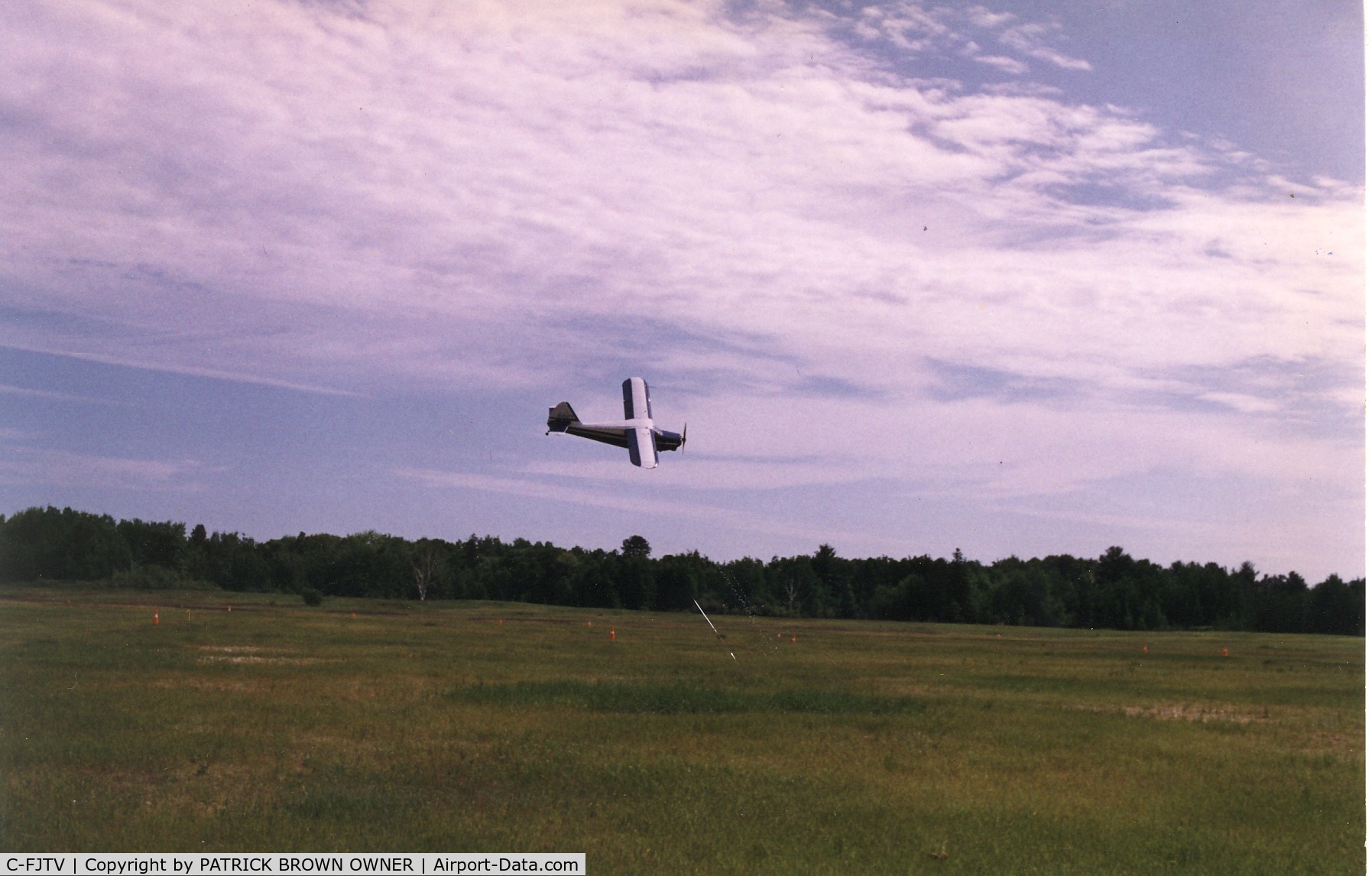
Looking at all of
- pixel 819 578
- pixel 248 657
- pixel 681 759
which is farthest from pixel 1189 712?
pixel 819 578

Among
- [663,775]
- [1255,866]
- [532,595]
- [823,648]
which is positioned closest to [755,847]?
[663,775]

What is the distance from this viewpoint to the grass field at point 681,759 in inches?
589

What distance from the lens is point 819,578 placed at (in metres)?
66.1

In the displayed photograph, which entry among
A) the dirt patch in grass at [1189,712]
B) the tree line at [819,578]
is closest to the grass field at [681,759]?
the dirt patch in grass at [1189,712]

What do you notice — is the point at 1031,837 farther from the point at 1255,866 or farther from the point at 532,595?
the point at 532,595

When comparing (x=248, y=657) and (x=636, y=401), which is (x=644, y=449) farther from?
(x=248, y=657)

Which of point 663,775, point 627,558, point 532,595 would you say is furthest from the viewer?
point 532,595

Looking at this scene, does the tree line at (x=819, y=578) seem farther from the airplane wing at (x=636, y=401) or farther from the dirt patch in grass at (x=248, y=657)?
the airplane wing at (x=636, y=401)

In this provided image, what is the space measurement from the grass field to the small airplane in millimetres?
5608

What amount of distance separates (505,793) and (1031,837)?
7.84 metres

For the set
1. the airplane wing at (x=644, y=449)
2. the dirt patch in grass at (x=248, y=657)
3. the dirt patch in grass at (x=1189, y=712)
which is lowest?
the dirt patch in grass at (x=1189, y=712)

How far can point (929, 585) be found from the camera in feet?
262

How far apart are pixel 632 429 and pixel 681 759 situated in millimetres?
6245

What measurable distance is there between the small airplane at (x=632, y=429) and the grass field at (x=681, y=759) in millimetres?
5608
